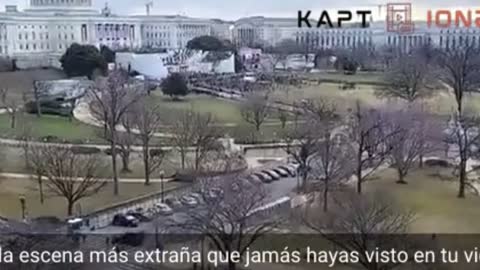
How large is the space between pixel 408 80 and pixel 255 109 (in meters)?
0.74

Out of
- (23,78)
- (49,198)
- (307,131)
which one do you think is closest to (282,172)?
(307,131)

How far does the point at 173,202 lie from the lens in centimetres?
275

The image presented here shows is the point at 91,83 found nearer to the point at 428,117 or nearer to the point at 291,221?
the point at 291,221

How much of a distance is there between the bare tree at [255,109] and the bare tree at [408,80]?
0.55 metres

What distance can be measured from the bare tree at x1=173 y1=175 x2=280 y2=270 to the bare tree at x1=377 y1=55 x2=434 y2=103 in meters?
0.96

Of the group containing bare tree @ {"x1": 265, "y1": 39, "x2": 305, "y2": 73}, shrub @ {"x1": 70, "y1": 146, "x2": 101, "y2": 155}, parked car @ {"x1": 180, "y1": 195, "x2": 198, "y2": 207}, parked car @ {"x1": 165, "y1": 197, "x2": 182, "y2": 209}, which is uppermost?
bare tree @ {"x1": 265, "y1": 39, "x2": 305, "y2": 73}

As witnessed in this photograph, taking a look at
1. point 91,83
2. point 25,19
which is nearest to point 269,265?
point 91,83

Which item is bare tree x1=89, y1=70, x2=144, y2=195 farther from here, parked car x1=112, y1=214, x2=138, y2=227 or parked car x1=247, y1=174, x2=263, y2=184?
parked car x1=247, y1=174, x2=263, y2=184

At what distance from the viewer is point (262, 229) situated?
2.56 meters

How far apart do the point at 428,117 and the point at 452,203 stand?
1.52ft

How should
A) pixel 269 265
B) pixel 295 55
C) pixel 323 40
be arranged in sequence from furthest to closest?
pixel 295 55 < pixel 323 40 < pixel 269 265

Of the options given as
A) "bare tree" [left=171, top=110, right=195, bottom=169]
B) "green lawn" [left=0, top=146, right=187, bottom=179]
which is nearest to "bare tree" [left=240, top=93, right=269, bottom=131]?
"bare tree" [left=171, top=110, right=195, bottom=169]

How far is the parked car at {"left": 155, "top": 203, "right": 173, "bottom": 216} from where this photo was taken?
271 cm

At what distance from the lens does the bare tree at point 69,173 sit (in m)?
2.82
